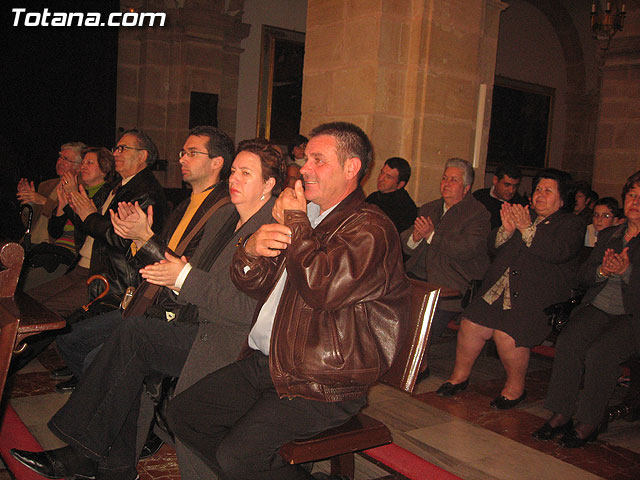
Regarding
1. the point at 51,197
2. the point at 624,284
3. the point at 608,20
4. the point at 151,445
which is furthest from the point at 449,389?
the point at 608,20

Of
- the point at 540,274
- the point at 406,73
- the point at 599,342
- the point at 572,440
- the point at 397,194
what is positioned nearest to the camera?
the point at 572,440

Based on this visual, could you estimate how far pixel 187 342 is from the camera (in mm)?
2721

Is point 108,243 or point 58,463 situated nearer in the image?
point 58,463

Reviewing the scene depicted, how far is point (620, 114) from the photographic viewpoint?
7.96 m

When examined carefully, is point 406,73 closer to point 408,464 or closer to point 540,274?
point 540,274

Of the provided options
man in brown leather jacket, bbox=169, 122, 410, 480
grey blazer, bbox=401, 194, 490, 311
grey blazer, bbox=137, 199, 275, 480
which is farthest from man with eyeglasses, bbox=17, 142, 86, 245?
man in brown leather jacket, bbox=169, 122, 410, 480

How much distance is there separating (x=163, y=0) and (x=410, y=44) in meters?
5.37

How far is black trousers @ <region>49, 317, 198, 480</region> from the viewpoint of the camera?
8.41 ft

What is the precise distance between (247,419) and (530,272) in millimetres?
2390

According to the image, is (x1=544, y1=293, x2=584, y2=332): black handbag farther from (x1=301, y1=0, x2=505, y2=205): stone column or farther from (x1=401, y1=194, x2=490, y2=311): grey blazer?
(x1=301, y1=0, x2=505, y2=205): stone column

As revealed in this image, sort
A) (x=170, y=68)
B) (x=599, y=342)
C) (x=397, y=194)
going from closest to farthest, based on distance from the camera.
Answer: (x=599, y=342) < (x=397, y=194) < (x=170, y=68)

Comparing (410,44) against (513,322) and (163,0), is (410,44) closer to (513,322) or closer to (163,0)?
(513,322)

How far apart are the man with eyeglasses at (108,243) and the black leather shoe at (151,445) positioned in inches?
31.7

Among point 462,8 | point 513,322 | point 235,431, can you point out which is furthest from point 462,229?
point 235,431
